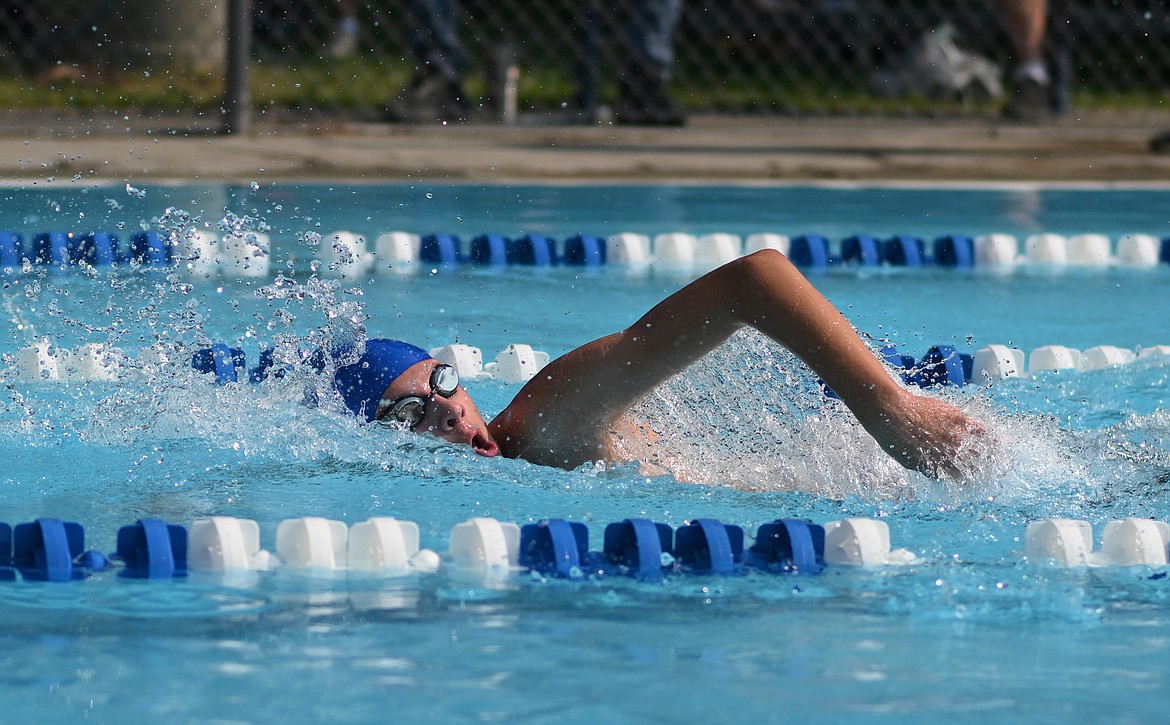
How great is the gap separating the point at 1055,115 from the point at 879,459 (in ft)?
17.1

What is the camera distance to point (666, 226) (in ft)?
18.6

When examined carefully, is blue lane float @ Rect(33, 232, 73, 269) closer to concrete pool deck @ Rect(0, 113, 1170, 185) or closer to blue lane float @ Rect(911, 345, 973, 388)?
concrete pool deck @ Rect(0, 113, 1170, 185)

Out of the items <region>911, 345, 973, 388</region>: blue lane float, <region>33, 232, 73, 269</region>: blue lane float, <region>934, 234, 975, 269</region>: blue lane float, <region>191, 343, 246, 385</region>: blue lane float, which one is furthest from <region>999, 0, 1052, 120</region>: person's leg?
<region>191, 343, 246, 385</region>: blue lane float

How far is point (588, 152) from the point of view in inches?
260

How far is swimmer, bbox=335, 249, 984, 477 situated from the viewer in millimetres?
2498

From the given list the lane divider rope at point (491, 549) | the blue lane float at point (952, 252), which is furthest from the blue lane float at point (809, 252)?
the lane divider rope at point (491, 549)

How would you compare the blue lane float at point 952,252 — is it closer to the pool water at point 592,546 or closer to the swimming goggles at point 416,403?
the pool water at point 592,546

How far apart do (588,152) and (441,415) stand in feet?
Result: 13.3

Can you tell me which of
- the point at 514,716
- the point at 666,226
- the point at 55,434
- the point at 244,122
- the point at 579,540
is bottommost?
the point at 514,716

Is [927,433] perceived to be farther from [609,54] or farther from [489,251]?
[609,54]

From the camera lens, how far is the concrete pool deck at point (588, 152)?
20.0ft

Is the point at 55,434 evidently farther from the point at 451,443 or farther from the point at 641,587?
the point at 641,587

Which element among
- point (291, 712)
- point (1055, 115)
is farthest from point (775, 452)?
point (1055, 115)

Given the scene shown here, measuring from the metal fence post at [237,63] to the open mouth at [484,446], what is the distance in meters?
4.11
